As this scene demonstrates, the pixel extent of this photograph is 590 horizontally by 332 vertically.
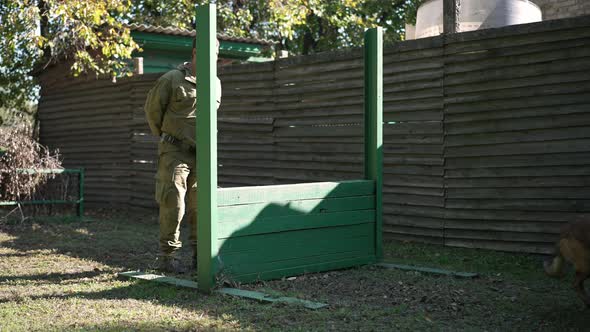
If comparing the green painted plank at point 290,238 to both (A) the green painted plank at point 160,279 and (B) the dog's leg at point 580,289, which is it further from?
(B) the dog's leg at point 580,289

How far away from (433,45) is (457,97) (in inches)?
25.9

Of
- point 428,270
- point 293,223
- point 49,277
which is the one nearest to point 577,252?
point 428,270

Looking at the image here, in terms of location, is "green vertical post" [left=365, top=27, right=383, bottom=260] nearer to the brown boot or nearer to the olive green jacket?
the olive green jacket

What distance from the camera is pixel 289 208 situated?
5785 mm

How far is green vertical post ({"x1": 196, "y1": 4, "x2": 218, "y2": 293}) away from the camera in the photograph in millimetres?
5102

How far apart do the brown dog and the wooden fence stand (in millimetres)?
1784

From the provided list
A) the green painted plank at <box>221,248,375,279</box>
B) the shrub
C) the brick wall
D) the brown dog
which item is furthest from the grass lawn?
the brick wall

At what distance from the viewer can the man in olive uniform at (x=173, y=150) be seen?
6.16 m

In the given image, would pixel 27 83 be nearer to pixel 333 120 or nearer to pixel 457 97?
pixel 333 120

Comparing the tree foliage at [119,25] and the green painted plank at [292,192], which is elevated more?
the tree foliage at [119,25]

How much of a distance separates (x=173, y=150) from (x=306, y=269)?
5.37 feet

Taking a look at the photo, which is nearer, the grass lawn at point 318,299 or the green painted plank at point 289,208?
the grass lawn at point 318,299

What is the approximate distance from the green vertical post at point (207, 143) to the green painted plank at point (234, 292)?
187mm

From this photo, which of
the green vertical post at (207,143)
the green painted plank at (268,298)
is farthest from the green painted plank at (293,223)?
the green painted plank at (268,298)
